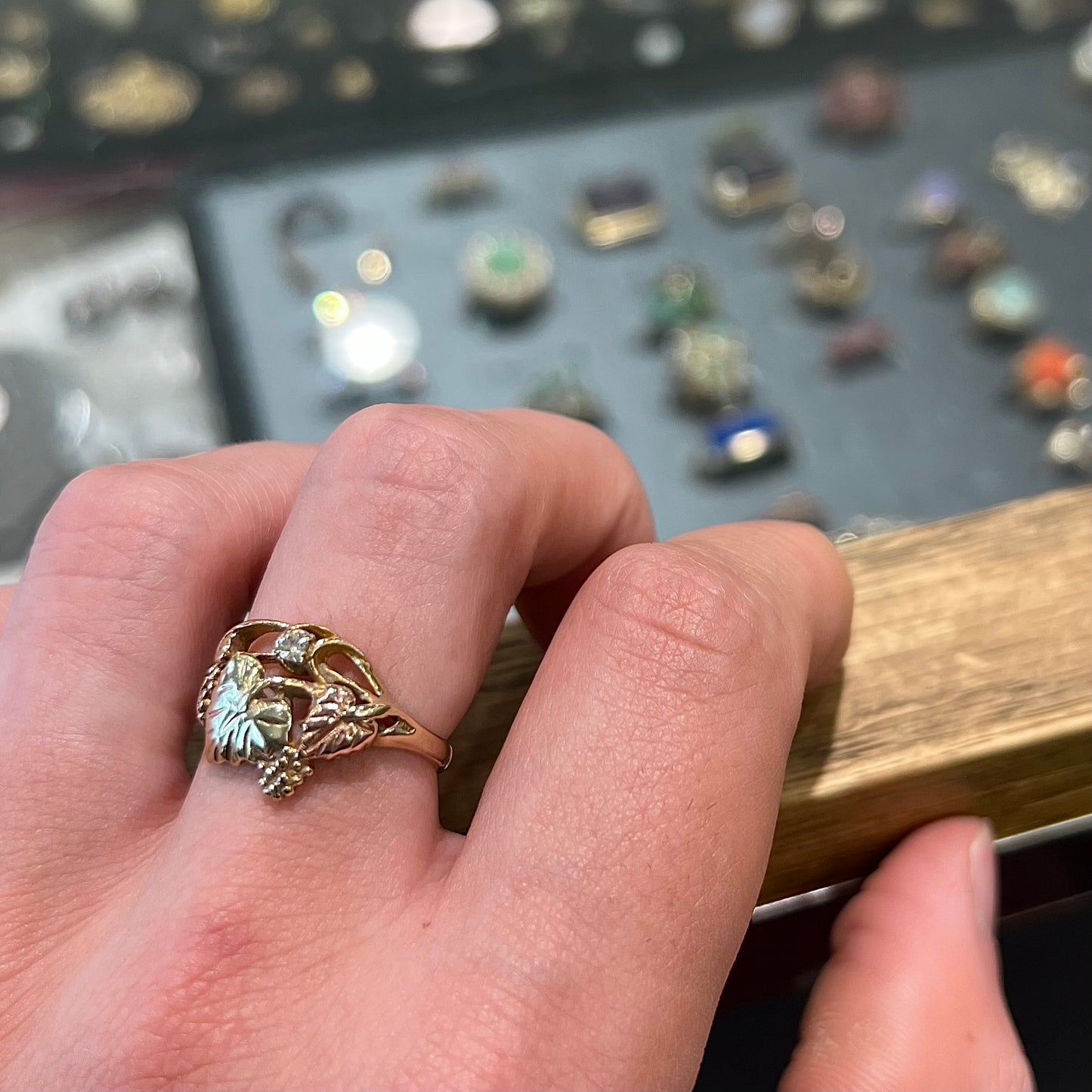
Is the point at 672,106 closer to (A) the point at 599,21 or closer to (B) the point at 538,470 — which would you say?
(A) the point at 599,21

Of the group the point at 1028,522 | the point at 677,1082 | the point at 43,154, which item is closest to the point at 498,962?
the point at 677,1082

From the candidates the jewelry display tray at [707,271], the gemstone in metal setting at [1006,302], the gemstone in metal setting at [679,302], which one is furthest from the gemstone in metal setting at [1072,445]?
the gemstone in metal setting at [679,302]

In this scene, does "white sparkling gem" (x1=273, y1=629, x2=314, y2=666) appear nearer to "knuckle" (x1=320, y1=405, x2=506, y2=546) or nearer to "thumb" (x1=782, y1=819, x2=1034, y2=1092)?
"knuckle" (x1=320, y1=405, x2=506, y2=546)

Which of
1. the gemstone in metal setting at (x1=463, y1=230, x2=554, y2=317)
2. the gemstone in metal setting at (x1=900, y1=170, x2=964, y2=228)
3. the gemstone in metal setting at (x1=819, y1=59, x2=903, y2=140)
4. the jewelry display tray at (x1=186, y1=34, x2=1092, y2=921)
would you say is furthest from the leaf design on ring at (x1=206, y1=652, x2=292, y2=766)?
the gemstone in metal setting at (x1=819, y1=59, x2=903, y2=140)

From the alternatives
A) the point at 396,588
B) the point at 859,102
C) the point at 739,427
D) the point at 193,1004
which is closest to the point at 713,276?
the point at 739,427

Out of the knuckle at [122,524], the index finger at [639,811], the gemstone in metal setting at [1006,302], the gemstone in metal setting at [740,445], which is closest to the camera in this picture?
the index finger at [639,811]

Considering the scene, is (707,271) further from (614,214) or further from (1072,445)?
(1072,445)

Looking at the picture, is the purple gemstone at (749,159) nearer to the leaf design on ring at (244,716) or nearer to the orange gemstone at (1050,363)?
the orange gemstone at (1050,363)

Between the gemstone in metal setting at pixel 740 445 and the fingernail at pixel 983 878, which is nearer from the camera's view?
the fingernail at pixel 983 878
